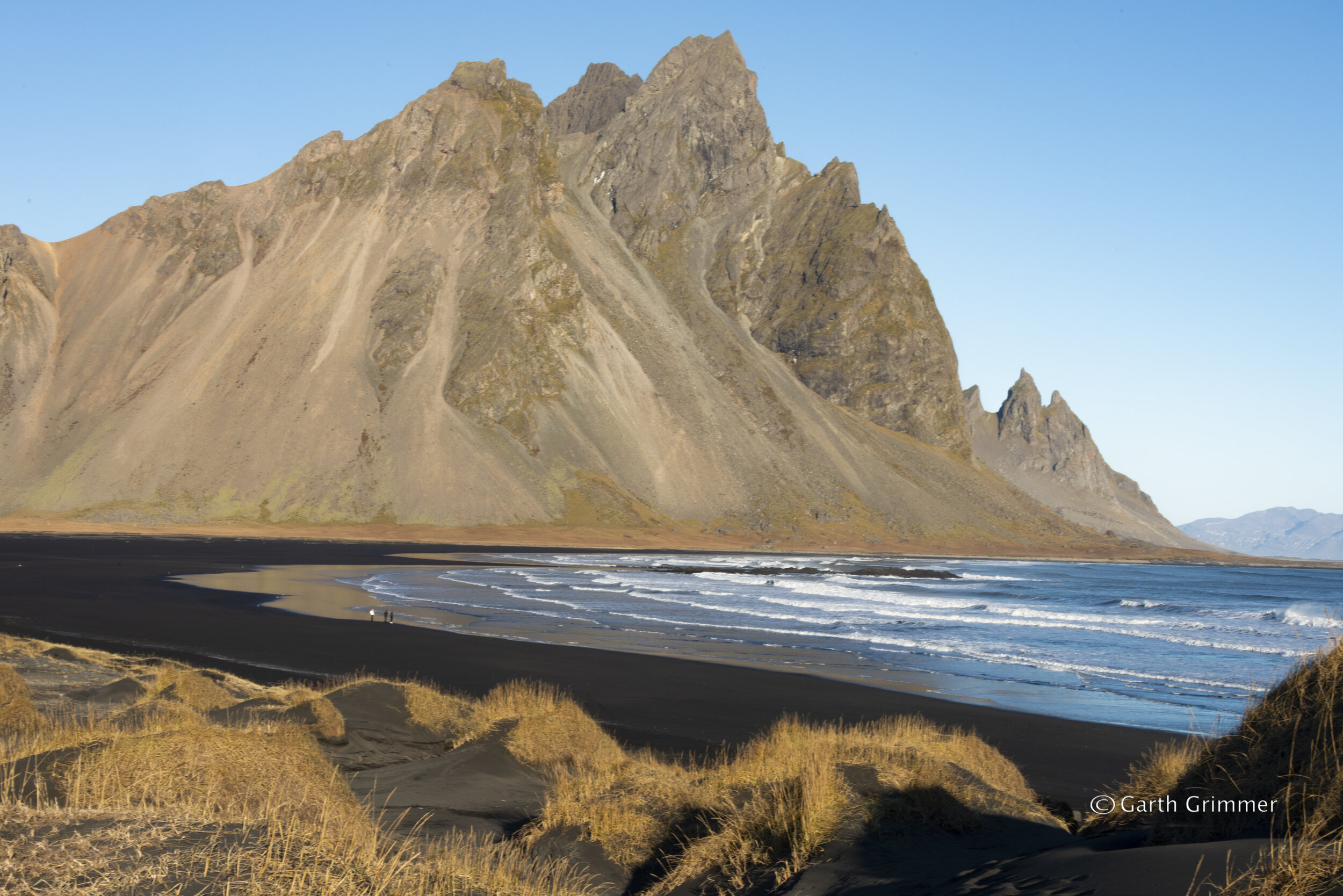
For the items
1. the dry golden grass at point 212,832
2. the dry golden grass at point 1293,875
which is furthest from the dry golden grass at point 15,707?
the dry golden grass at point 1293,875

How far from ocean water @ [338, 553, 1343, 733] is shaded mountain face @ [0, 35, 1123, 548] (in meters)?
38.3

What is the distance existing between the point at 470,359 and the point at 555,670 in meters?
86.8

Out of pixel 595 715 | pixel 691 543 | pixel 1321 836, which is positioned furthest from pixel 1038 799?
pixel 691 543

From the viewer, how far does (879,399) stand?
144 m

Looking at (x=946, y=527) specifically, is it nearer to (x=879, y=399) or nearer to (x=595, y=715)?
(x=879, y=399)

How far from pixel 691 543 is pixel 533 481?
18.2m

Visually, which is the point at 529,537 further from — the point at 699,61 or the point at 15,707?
the point at 699,61

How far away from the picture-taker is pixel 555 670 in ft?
69.6

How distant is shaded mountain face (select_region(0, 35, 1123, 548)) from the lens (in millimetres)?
91812

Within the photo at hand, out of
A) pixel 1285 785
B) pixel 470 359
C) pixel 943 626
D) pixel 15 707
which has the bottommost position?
pixel 943 626

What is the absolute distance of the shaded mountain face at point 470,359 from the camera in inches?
3615

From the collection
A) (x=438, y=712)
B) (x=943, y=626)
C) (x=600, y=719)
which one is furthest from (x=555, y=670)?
(x=943, y=626)

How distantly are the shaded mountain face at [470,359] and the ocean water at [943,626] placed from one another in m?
38.3

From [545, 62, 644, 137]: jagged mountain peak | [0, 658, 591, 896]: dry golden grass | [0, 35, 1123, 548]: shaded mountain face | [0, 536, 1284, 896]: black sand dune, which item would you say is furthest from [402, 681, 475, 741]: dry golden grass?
[545, 62, 644, 137]: jagged mountain peak
